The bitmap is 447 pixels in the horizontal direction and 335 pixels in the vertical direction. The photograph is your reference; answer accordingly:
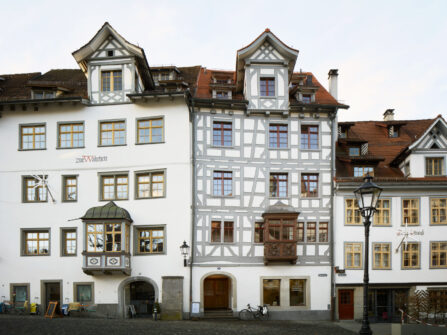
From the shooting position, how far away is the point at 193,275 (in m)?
26.3

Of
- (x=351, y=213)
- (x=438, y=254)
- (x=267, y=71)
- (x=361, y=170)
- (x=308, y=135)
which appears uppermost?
(x=267, y=71)

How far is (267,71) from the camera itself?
28266 mm

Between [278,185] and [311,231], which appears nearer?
[311,231]

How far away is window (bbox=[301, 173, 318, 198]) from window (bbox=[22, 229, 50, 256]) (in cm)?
1472

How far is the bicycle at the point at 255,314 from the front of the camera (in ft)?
86.0

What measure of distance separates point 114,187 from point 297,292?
11831 mm

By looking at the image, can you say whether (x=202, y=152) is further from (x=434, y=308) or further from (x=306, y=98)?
(x=434, y=308)

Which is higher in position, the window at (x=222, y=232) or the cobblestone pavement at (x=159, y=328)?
the window at (x=222, y=232)

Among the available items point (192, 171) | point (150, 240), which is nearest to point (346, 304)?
point (192, 171)

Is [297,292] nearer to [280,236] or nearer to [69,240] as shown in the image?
[280,236]

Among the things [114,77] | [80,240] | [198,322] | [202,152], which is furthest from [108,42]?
[198,322]

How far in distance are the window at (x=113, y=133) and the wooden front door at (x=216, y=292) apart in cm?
947

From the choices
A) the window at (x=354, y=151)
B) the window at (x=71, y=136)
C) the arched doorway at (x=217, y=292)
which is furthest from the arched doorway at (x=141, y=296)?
the window at (x=354, y=151)

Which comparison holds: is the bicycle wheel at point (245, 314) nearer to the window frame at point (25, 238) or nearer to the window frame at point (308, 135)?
the window frame at point (308, 135)
